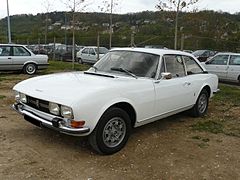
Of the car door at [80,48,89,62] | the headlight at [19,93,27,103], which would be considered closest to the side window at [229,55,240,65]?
the headlight at [19,93,27,103]

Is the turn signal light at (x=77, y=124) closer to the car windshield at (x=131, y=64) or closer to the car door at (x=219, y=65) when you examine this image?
the car windshield at (x=131, y=64)

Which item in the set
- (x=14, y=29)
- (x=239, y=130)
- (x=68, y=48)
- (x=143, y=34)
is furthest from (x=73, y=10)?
(x=14, y=29)

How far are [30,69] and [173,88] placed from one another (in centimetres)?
1032

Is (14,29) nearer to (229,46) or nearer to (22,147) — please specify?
(229,46)

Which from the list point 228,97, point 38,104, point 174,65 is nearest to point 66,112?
point 38,104

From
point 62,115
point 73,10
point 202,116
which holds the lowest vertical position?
point 202,116

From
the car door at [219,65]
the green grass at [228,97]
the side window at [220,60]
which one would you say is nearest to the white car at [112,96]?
the green grass at [228,97]

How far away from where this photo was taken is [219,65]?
13.6 m

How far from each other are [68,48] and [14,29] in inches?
1610

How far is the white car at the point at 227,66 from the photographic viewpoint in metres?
13.1

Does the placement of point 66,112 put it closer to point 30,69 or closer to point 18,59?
point 18,59

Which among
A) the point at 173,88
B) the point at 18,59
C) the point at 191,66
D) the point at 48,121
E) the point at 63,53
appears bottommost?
the point at 63,53

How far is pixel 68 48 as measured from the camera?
92.2 feet

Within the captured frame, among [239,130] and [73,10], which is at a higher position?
[73,10]
